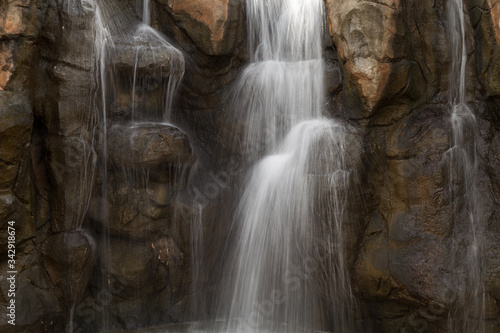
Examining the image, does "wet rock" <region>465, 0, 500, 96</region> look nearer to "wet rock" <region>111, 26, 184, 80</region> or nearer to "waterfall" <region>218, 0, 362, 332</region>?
"waterfall" <region>218, 0, 362, 332</region>

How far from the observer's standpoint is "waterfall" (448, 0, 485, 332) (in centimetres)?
530

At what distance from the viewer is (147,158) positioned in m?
6.00

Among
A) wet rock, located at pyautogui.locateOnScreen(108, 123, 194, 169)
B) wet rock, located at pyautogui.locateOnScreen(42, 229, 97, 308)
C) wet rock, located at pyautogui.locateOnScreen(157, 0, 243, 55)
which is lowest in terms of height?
wet rock, located at pyautogui.locateOnScreen(42, 229, 97, 308)

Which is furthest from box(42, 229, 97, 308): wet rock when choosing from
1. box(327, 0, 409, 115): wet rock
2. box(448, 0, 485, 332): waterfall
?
box(448, 0, 485, 332): waterfall

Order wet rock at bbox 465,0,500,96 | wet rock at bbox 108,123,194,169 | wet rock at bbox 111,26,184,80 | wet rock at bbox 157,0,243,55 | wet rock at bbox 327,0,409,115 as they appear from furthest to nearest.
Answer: wet rock at bbox 157,0,243,55 < wet rock at bbox 111,26,184,80 < wet rock at bbox 108,123,194,169 < wet rock at bbox 327,0,409,115 < wet rock at bbox 465,0,500,96

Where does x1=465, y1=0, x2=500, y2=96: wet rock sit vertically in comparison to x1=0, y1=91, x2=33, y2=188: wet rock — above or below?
above

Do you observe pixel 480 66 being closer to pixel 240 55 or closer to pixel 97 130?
pixel 240 55

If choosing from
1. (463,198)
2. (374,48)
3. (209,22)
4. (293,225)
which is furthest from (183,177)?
(463,198)

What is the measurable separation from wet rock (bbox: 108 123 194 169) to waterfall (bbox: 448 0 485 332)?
3210 millimetres

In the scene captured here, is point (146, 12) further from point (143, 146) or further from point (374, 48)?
point (374, 48)

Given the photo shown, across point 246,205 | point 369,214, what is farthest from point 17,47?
point 369,214

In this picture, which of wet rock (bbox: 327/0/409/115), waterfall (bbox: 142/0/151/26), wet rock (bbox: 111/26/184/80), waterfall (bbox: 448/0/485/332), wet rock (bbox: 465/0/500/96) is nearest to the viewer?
waterfall (bbox: 448/0/485/332)

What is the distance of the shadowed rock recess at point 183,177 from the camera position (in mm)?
5395

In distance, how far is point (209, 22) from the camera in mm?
6781
